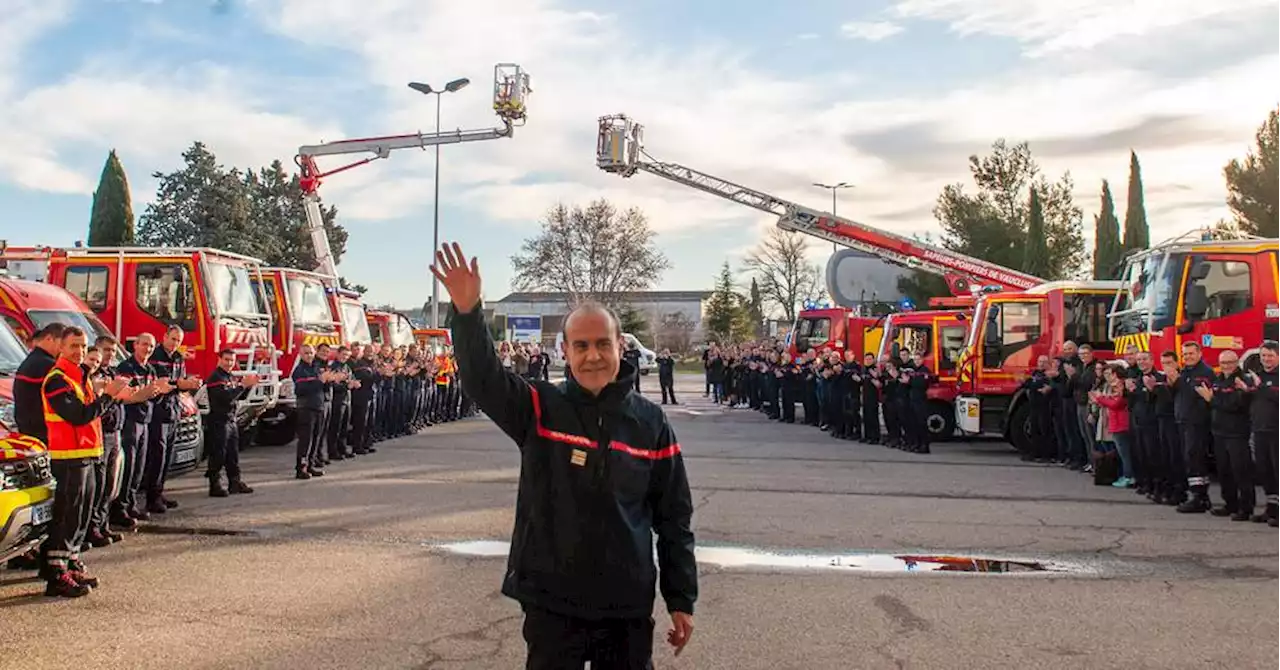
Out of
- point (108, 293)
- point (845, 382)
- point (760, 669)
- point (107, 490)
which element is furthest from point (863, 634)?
point (845, 382)

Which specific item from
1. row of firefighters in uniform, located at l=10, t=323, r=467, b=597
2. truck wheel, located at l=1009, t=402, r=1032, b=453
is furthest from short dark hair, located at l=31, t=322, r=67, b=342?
truck wheel, located at l=1009, t=402, r=1032, b=453

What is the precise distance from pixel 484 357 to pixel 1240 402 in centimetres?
884

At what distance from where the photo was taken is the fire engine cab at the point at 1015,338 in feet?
53.8

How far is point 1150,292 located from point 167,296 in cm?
1274

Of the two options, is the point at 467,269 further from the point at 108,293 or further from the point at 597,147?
the point at 597,147

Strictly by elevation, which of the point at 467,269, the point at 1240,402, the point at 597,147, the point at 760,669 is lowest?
the point at 760,669

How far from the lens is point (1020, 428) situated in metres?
15.9

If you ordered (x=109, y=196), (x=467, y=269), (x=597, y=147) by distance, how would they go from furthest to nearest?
(x=109, y=196)
(x=597, y=147)
(x=467, y=269)

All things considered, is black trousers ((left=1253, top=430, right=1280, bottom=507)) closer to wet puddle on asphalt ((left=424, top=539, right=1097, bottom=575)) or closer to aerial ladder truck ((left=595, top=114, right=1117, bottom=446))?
wet puddle on asphalt ((left=424, top=539, right=1097, bottom=575))

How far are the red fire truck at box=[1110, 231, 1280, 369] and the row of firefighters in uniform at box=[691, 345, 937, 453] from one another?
3794mm

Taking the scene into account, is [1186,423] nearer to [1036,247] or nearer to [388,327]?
[388,327]

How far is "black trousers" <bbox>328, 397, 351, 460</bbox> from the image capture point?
43.9 ft

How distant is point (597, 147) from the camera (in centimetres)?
2644

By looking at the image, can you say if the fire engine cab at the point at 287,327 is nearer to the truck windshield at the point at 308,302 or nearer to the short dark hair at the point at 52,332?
the truck windshield at the point at 308,302
